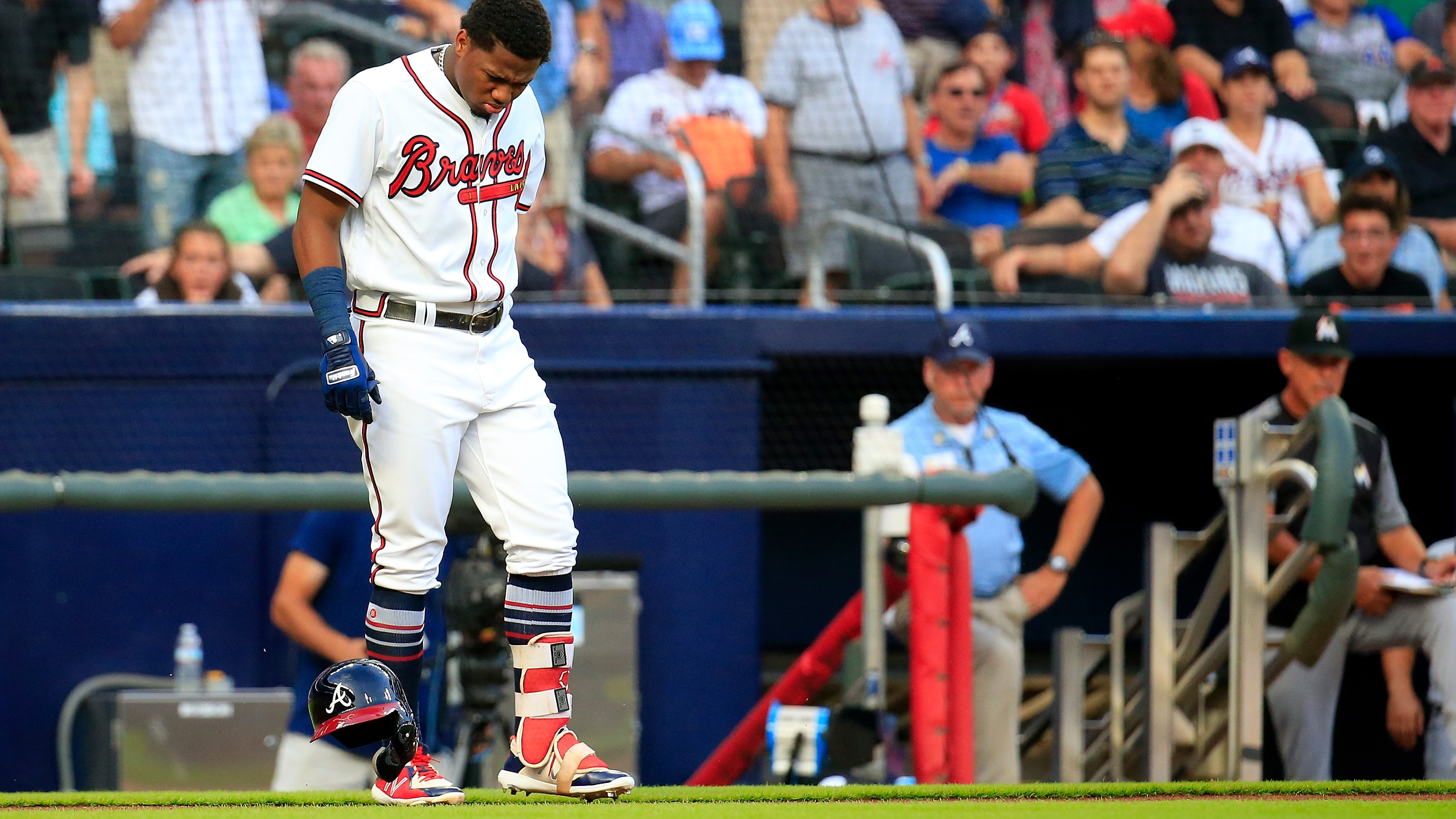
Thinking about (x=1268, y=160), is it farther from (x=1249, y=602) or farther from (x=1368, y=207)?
(x=1249, y=602)

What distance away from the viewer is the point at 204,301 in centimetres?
666

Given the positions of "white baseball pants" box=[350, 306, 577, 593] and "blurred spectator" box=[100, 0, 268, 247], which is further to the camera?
"blurred spectator" box=[100, 0, 268, 247]

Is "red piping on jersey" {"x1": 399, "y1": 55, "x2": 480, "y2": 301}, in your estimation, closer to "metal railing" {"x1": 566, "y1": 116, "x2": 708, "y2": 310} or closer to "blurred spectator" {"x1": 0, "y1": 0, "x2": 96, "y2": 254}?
"metal railing" {"x1": 566, "y1": 116, "x2": 708, "y2": 310}

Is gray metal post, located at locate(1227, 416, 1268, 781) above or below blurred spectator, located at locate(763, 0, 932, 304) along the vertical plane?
below

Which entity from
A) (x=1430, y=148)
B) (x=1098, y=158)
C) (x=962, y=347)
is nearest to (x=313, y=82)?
(x=962, y=347)

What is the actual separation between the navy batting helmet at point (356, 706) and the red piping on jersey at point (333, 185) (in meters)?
0.89

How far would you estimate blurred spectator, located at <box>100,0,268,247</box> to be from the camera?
6.87 metres

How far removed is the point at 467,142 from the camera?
3.21 metres

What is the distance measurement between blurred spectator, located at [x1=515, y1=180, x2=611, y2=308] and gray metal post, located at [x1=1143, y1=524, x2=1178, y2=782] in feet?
8.25

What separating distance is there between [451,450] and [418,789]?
66 cm

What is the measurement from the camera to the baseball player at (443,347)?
3.12 metres

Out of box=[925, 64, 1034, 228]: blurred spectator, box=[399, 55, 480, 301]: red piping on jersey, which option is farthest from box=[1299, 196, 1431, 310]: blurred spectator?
box=[399, 55, 480, 301]: red piping on jersey

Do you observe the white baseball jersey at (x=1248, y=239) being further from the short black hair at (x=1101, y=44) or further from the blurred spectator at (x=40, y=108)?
the blurred spectator at (x=40, y=108)

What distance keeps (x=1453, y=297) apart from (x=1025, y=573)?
95.0 inches
